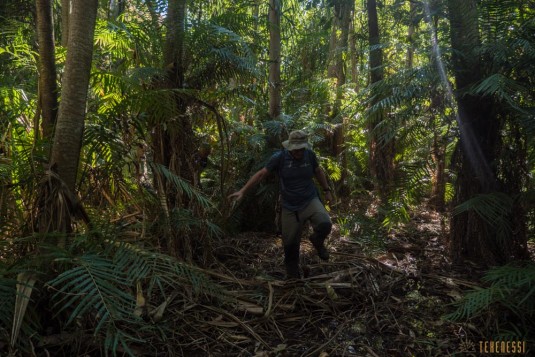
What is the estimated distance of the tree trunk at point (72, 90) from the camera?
9.41 ft

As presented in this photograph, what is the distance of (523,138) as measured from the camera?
4566 mm

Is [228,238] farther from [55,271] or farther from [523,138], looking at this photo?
[523,138]

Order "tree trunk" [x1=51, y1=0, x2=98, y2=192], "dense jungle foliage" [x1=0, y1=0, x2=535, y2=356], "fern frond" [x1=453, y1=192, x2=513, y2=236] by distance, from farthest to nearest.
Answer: "fern frond" [x1=453, y1=192, x2=513, y2=236], "tree trunk" [x1=51, y1=0, x2=98, y2=192], "dense jungle foliage" [x1=0, y1=0, x2=535, y2=356]

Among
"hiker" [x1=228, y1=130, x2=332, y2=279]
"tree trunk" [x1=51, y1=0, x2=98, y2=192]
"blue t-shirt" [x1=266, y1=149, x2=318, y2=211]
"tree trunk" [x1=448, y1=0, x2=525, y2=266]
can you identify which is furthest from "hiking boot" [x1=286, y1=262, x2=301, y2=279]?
"tree trunk" [x1=51, y1=0, x2=98, y2=192]

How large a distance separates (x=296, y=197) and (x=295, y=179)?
0.64ft

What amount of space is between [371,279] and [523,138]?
90.0 inches

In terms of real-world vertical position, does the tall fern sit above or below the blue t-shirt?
below

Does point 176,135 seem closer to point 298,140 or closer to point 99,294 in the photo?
point 298,140

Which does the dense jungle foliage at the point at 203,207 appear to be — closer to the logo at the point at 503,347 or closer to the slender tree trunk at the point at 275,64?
the logo at the point at 503,347

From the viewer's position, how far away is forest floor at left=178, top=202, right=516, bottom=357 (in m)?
3.15

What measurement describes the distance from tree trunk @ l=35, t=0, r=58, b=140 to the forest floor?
1925 mm

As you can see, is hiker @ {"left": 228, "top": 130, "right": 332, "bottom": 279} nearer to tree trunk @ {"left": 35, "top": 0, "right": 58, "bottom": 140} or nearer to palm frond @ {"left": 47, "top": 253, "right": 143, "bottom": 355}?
tree trunk @ {"left": 35, "top": 0, "right": 58, "bottom": 140}

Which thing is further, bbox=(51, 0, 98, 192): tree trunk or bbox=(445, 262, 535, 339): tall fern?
bbox=(445, 262, 535, 339): tall fern

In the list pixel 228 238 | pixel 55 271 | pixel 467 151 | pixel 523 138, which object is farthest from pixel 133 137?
pixel 523 138
